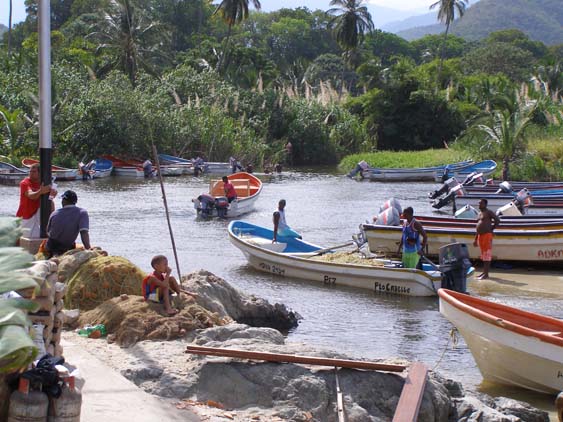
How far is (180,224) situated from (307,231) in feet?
13.1

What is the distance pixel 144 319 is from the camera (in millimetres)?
10227

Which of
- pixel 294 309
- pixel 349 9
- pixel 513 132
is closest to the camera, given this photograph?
pixel 294 309

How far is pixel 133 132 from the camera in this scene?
Result: 46125mm

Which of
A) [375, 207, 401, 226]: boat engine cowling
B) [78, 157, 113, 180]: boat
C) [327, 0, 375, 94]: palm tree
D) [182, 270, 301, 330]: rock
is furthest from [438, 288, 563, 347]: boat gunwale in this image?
[327, 0, 375, 94]: palm tree

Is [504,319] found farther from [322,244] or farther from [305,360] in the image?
[322,244]

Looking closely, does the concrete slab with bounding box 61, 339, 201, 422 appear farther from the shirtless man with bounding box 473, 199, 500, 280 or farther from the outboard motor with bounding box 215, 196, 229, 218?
the outboard motor with bounding box 215, 196, 229, 218

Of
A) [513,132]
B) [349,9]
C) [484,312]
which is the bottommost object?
[484,312]

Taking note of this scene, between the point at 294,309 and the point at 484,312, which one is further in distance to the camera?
the point at 294,309

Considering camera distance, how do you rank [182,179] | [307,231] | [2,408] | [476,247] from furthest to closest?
[182,179], [307,231], [476,247], [2,408]

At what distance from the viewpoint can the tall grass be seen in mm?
47000

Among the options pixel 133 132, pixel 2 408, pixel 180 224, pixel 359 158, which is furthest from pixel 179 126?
pixel 2 408

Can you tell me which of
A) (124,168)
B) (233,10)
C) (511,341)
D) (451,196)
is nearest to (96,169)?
(124,168)

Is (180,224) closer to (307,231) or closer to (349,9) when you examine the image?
(307,231)

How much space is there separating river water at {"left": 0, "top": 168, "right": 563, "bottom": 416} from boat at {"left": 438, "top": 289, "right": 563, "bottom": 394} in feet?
0.93
